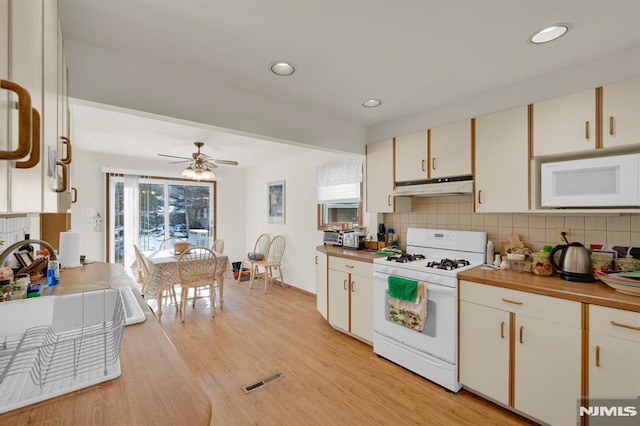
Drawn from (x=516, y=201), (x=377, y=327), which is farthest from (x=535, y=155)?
(x=377, y=327)

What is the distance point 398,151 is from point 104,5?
2.40 m

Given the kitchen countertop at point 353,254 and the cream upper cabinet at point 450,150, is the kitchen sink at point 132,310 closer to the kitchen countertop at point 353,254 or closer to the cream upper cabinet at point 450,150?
the kitchen countertop at point 353,254

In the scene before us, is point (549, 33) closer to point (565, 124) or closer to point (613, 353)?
point (565, 124)

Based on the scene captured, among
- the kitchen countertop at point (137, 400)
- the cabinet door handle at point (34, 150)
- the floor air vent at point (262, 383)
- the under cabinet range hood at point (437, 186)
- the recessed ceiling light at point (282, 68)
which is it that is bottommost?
the floor air vent at point (262, 383)

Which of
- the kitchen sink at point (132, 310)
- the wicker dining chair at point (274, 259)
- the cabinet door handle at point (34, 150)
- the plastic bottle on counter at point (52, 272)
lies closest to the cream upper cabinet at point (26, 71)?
the cabinet door handle at point (34, 150)

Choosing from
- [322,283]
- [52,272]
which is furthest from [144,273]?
[322,283]

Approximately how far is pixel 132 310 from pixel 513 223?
108 inches

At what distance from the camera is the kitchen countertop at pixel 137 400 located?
0.70 m

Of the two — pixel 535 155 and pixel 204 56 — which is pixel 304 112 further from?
pixel 535 155

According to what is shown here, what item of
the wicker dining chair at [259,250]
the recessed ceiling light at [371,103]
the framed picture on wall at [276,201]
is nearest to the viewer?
the recessed ceiling light at [371,103]

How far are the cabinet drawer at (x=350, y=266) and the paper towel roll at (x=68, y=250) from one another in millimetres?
2454

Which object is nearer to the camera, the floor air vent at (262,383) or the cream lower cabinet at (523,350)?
the cream lower cabinet at (523,350)

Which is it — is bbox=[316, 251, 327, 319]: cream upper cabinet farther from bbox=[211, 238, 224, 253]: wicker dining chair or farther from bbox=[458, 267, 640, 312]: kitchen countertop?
bbox=[211, 238, 224, 253]: wicker dining chair

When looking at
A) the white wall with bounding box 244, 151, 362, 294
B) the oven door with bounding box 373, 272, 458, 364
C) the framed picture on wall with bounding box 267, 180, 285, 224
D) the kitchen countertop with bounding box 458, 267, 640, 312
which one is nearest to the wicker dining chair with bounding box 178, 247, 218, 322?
the white wall with bounding box 244, 151, 362, 294
